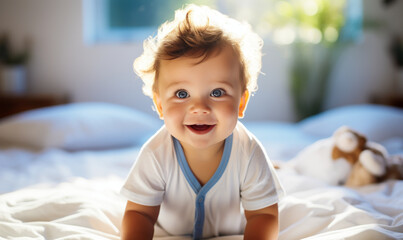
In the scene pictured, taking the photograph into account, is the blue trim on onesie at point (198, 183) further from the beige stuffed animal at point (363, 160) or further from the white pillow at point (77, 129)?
the white pillow at point (77, 129)

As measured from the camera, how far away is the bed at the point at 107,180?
34.3 inches

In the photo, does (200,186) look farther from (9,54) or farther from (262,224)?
(9,54)

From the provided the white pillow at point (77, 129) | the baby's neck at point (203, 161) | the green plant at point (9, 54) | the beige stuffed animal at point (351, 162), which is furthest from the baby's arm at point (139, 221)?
the green plant at point (9, 54)

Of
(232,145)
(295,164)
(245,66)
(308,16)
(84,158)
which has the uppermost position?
(308,16)

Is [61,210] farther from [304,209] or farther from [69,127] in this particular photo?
[69,127]

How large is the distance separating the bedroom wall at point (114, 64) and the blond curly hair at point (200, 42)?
2.04 metres

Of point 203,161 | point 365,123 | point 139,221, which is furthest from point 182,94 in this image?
point 365,123

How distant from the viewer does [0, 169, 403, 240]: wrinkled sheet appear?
0.82m

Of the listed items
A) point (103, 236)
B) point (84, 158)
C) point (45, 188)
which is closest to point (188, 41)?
point (103, 236)

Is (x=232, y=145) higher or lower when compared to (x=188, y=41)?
lower

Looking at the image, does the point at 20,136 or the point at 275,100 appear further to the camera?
the point at 275,100

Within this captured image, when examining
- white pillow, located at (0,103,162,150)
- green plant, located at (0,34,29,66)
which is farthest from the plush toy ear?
green plant, located at (0,34,29,66)

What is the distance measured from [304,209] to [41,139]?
1519mm

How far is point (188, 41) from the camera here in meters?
0.80
